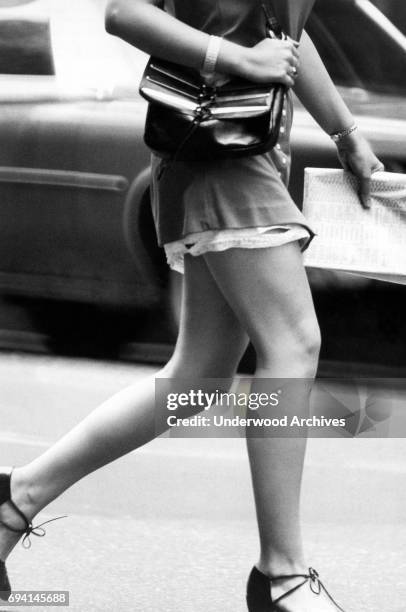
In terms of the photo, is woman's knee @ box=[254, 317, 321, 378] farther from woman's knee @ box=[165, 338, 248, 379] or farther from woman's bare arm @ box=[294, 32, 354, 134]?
woman's bare arm @ box=[294, 32, 354, 134]

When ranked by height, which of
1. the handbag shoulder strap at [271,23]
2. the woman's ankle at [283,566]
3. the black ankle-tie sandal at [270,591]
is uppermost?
the handbag shoulder strap at [271,23]

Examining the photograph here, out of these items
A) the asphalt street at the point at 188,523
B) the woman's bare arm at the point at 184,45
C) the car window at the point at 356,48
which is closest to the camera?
the woman's bare arm at the point at 184,45

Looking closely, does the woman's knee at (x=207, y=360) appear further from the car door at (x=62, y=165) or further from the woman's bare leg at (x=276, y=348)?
the car door at (x=62, y=165)

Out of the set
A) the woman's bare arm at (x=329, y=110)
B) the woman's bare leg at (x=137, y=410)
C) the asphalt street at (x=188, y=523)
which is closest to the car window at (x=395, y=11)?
the asphalt street at (x=188, y=523)

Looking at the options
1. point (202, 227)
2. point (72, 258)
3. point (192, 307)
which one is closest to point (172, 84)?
point (202, 227)

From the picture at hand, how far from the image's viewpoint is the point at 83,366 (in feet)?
17.4

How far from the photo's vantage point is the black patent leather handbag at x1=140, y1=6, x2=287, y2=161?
2.51 m

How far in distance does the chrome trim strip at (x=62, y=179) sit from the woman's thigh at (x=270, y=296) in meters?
2.45

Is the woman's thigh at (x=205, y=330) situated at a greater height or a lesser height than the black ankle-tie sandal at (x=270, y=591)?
greater

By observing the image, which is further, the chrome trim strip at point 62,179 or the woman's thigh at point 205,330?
the chrome trim strip at point 62,179

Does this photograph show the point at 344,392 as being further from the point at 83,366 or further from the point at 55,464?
the point at 55,464

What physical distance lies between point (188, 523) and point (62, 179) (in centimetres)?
183

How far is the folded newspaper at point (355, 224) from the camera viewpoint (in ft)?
9.39

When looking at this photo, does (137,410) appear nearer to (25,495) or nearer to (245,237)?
(25,495)
